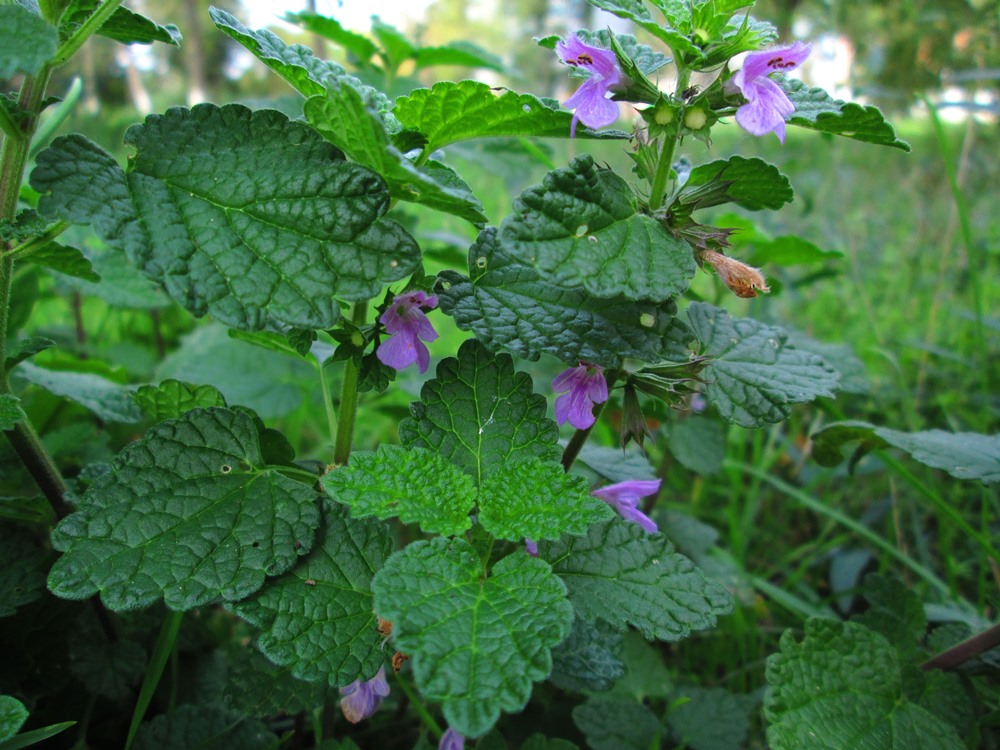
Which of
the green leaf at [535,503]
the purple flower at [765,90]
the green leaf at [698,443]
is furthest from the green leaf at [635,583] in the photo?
the green leaf at [698,443]

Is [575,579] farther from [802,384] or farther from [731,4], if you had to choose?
[731,4]

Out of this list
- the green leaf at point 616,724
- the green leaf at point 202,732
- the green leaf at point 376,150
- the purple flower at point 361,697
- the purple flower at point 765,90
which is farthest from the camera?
the green leaf at point 616,724

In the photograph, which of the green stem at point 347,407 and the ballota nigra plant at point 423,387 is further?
the green stem at point 347,407

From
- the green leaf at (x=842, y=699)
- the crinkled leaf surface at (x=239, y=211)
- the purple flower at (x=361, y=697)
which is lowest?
the purple flower at (x=361, y=697)

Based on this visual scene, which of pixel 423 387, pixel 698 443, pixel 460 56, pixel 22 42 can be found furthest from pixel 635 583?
pixel 460 56

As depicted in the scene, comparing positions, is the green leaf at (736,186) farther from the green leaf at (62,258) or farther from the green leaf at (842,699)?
the green leaf at (62,258)

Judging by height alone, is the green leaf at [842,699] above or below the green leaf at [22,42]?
below
